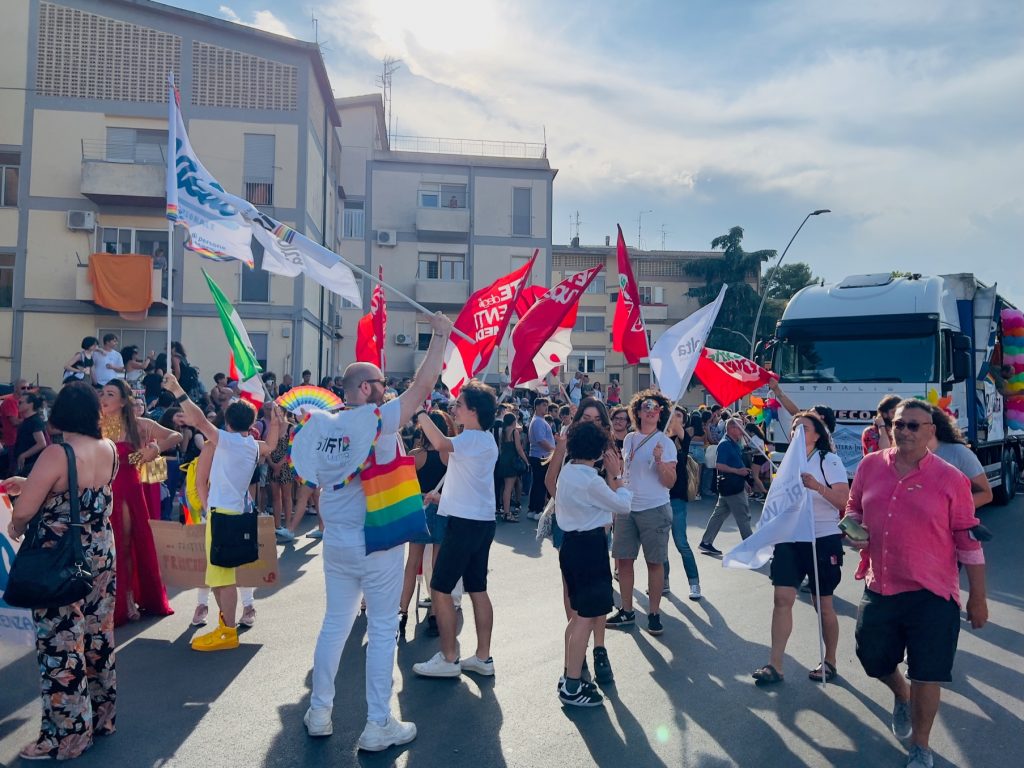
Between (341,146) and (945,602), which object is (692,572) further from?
(341,146)

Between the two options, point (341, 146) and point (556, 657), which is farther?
point (341, 146)

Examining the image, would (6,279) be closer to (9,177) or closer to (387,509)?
(9,177)

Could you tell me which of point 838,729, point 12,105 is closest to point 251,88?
point 12,105

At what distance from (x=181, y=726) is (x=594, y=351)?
4064cm

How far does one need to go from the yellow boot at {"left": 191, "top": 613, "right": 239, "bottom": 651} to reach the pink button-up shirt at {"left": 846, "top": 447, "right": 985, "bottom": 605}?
447 cm

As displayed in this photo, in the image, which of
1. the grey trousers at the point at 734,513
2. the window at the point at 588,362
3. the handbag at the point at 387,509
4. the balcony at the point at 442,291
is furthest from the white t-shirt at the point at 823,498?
the window at the point at 588,362

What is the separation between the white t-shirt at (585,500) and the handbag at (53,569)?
2690 millimetres

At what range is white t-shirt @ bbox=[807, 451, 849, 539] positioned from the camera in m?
5.62

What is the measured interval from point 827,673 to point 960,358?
7.64 metres

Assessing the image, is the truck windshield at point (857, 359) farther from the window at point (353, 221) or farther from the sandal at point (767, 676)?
the window at point (353, 221)

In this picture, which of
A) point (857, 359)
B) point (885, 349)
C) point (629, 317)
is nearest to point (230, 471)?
point (629, 317)

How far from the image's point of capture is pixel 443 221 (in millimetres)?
35656

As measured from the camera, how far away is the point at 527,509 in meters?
14.7

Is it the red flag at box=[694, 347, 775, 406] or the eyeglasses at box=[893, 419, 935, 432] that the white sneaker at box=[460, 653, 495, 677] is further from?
the red flag at box=[694, 347, 775, 406]
